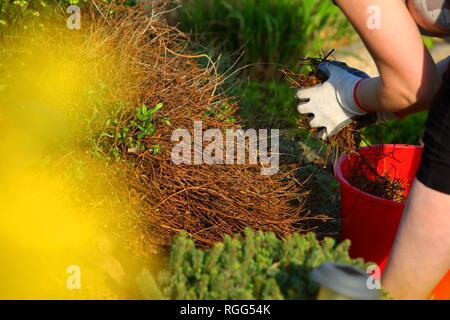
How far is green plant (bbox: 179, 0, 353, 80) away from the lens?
395cm

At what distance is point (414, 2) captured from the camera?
6.26 feet

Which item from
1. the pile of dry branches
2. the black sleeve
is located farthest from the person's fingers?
the black sleeve

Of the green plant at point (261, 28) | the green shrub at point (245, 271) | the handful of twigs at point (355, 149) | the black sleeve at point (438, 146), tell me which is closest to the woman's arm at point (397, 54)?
the black sleeve at point (438, 146)

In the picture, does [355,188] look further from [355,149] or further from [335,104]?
[335,104]

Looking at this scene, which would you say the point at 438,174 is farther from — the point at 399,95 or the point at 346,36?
the point at 346,36

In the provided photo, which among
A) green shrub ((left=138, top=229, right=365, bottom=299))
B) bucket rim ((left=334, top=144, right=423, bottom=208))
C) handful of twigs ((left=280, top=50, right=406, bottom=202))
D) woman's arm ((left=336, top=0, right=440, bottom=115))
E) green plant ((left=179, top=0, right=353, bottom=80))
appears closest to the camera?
green shrub ((left=138, top=229, right=365, bottom=299))

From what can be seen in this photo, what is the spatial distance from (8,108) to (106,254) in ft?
2.21

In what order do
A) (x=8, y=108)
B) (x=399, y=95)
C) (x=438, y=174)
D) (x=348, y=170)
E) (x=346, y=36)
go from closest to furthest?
(x=438, y=174) < (x=399, y=95) < (x=8, y=108) < (x=348, y=170) < (x=346, y=36)

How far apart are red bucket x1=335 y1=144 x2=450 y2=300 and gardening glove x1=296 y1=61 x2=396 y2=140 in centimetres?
26

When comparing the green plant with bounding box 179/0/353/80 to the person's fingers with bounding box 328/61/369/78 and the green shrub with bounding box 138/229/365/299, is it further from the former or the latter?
the green shrub with bounding box 138/229/365/299

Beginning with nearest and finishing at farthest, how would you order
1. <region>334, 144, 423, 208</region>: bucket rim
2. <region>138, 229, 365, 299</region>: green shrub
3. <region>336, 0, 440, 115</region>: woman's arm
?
1. <region>138, 229, 365, 299</region>: green shrub
2. <region>336, 0, 440, 115</region>: woman's arm
3. <region>334, 144, 423, 208</region>: bucket rim

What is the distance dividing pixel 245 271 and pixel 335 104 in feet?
2.94

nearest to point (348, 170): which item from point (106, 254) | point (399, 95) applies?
point (399, 95)

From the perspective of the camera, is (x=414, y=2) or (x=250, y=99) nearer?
(x=414, y=2)
